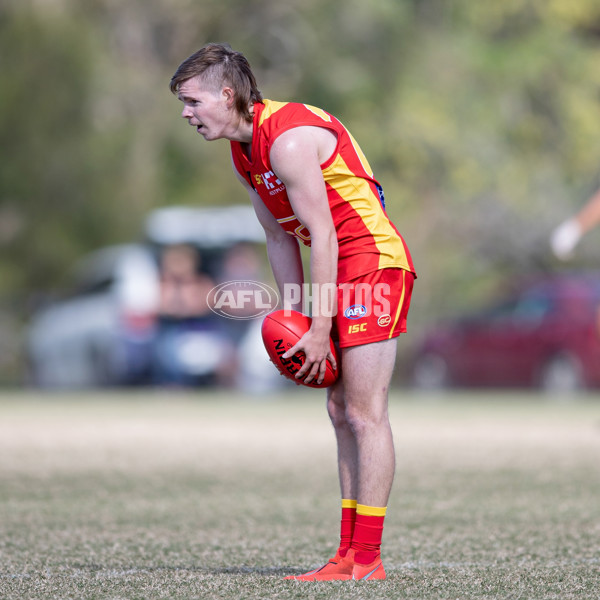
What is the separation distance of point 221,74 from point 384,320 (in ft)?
3.61

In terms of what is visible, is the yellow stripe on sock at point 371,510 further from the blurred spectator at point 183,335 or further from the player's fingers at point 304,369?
the blurred spectator at point 183,335

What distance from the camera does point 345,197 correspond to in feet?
16.2

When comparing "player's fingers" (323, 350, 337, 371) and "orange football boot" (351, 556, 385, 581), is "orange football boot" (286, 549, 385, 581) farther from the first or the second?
"player's fingers" (323, 350, 337, 371)

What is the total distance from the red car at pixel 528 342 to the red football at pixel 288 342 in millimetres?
14250

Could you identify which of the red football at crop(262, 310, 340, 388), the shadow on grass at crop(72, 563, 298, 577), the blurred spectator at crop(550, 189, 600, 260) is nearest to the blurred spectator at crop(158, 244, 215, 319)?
the blurred spectator at crop(550, 189, 600, 260)

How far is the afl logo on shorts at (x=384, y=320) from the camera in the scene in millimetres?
4883

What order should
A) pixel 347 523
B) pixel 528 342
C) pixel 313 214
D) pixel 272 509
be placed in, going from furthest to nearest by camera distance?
pixel 528 342, pixel 272 509, pixel 347 523, pixel 313 214

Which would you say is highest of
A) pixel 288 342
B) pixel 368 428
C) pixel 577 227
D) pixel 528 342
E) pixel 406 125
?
pixel 406 125

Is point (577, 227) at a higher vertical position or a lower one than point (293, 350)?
higher

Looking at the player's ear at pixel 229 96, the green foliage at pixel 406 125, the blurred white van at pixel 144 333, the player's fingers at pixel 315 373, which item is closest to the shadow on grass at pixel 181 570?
the player's fingers at pixel 315 373

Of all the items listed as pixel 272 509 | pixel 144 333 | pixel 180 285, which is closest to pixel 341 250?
pixel 272 509

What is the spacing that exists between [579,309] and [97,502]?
44.9 feet

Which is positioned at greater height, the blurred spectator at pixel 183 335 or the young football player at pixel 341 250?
the blurred spectator at pixel 183 335

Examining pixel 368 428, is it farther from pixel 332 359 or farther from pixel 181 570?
pixel 181 570
